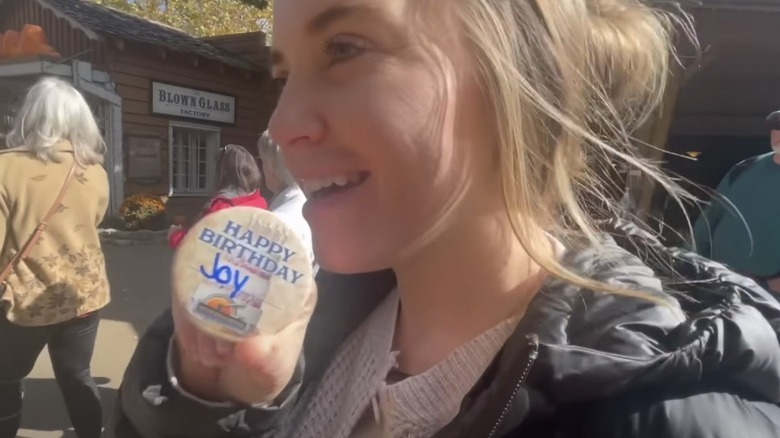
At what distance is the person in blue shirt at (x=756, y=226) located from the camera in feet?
11.6

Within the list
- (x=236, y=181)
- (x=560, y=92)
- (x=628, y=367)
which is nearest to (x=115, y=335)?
(x=236, y=181)

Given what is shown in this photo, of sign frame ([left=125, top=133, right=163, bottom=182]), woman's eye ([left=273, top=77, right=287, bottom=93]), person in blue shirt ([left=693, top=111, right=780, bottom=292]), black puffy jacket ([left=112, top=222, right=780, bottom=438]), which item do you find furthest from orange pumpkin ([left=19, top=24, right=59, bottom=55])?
black puffy jacket ([left=112, top=222, right=780, bottom=438])

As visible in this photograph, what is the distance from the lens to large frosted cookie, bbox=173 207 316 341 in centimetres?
111

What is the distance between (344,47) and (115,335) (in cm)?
566

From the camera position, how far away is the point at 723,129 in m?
4.87

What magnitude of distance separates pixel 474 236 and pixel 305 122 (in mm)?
300

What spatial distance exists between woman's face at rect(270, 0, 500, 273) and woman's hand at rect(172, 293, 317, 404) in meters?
0.19

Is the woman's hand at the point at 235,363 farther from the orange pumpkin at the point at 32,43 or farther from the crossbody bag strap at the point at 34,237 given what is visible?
the orange pumpkin at the point at 32,43

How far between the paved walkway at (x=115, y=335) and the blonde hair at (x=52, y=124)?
176 cm

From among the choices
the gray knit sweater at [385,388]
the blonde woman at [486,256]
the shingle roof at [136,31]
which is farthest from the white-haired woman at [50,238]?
the shingle roof at [136,31]

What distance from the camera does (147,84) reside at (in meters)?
12.4

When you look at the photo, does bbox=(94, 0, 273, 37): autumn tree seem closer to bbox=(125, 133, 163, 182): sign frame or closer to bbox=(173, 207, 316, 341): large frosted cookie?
bbox=(125, 133, 163, 182): sign frame

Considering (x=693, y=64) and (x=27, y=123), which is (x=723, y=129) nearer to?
(x=693, y=64)

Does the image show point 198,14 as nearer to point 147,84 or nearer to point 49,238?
point 147,84
